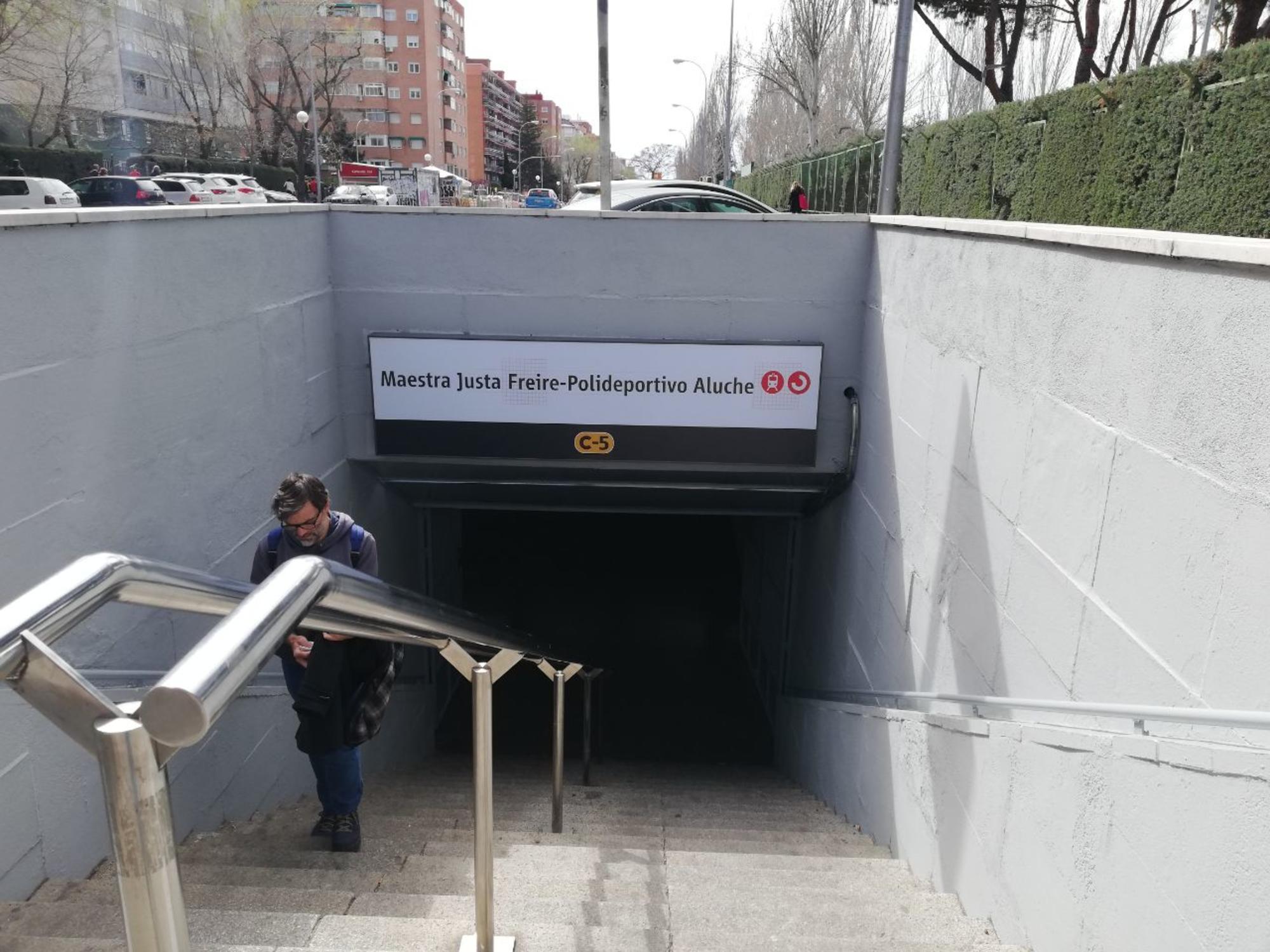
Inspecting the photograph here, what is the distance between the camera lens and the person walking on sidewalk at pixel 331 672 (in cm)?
315

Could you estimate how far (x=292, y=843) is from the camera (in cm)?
358

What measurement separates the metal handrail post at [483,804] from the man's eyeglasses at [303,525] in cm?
114

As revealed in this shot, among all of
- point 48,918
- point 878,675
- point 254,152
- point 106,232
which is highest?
point 254,152

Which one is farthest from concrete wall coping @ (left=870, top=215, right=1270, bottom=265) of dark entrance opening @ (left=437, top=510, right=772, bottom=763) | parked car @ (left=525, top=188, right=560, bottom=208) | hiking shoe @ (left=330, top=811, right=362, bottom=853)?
parked car @ (left=525, top=188, right=560, bottom=208)

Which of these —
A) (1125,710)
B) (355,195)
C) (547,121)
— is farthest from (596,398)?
(547,121)

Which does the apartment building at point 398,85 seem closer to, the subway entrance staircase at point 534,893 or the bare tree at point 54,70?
the bare tree at point 54,70

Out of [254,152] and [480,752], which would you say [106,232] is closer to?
[480,752]

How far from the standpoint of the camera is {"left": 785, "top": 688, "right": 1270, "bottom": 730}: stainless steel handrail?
69.2 inches

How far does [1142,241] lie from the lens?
241 centimetres

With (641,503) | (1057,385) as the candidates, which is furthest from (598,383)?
(1057,385)

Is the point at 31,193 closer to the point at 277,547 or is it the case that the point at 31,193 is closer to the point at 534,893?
the point at 277,547

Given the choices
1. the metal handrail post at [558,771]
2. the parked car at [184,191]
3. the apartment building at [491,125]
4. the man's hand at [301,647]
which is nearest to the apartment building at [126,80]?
the parked car at [184,191]

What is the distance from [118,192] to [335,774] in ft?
68.7

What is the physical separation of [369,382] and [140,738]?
225 inches
